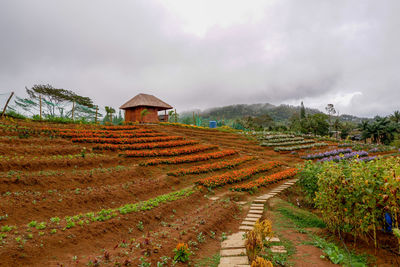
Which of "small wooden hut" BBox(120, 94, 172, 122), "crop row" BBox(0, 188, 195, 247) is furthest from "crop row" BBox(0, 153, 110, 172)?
"small wooden hut" BBox(120, 94, 172, 122)

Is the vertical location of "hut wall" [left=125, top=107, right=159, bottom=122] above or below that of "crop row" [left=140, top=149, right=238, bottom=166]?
above

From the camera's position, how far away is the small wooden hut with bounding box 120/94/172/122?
26.3 meters

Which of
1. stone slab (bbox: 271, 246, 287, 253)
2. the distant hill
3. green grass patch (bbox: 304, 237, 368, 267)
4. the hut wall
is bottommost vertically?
stone slab (bbox: 271, 246, 287, 253)

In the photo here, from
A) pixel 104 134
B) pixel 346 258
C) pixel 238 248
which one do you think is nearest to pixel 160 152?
pixel 104 134

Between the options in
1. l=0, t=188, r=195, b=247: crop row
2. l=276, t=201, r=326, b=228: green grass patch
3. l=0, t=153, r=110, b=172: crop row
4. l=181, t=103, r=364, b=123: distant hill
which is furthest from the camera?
l=181, t=103, r=364, b=123: distant hill

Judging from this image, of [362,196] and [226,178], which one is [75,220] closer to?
→ [362,196]

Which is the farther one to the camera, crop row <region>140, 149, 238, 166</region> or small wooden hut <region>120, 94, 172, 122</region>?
small wooden hut <region>120, 94, 172, 122</region>

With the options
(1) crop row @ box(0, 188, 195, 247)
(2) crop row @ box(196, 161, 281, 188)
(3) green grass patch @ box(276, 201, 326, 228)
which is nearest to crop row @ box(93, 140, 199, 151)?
(2) crop row @ box(196, 161, 281, 188)

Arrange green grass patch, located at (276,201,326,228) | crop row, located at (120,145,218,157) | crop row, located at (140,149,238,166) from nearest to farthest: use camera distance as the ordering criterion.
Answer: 1. green grass patch, located at (276,201,326,228)
2. crop row, located at (140,149,238,166)
3. crop row, located at (120,145,218,157)

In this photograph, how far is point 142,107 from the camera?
2639cm

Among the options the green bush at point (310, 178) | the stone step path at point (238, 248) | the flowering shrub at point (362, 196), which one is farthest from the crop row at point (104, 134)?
the flowering shrub at point (362, 196)

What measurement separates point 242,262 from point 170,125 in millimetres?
19878

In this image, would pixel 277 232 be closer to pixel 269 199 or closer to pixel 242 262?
pixel 242 262

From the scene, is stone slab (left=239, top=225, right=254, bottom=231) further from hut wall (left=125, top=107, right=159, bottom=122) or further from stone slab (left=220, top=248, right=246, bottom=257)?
hut wall (left=125, top=107, right=159, bottom=122)
